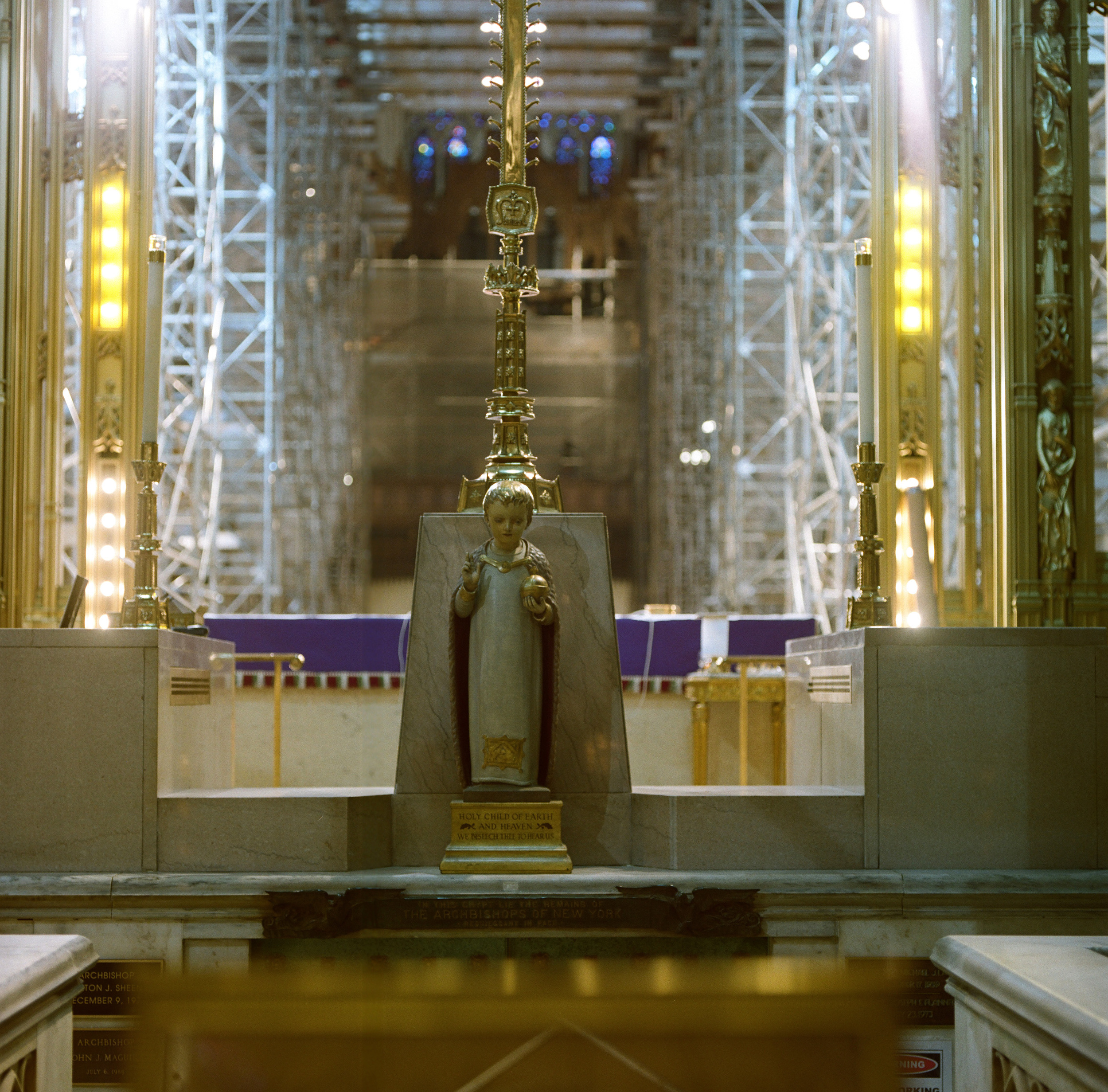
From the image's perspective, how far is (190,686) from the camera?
600cm

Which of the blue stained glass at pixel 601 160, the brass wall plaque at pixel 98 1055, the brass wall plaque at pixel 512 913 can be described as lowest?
the brass wall plaque at pixel 98 1055

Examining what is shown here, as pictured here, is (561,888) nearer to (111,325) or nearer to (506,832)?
(506,832)

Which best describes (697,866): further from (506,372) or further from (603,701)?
(506,372)

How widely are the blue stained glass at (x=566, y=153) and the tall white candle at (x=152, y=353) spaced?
2663 centimetres

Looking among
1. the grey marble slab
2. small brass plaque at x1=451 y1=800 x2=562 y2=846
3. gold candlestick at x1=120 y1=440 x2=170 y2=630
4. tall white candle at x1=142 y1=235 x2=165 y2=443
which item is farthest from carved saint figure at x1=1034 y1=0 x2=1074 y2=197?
gold candlestick at x1=120 y1=440 x2=170 y2=630

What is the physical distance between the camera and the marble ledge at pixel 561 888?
5180 millimetres

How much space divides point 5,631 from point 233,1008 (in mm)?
4527

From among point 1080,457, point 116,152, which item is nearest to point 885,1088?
point 1080,457

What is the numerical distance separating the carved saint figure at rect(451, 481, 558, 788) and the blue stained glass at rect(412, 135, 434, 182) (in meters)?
27.9

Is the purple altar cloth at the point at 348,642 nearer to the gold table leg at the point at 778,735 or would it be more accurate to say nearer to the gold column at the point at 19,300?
the gold column at the point at 19,300

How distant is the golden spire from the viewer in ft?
21.4

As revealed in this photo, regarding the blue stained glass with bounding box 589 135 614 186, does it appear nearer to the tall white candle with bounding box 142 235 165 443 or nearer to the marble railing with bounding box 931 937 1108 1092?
the tall white candle with bounding box 142 235 165 443

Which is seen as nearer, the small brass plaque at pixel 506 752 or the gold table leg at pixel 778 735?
the small brass plaque at pixel 506 752

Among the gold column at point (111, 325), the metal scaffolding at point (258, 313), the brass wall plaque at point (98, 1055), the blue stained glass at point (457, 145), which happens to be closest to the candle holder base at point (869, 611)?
the brass wall plaque at point (98, 1055)
